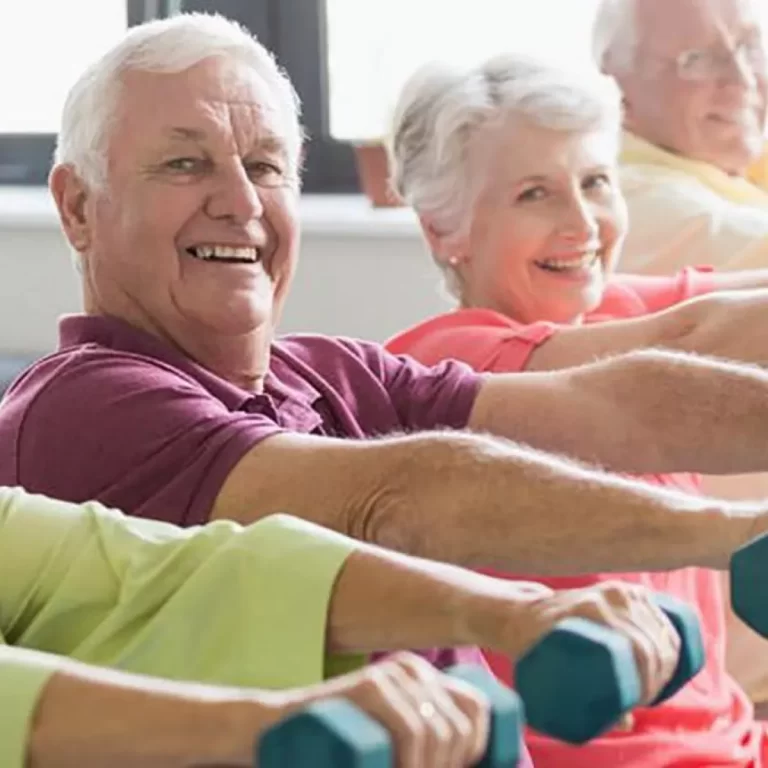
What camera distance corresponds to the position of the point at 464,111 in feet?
6.64

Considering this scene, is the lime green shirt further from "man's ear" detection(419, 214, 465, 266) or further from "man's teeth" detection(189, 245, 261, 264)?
"man's ear" detection(419, 214, 465, 266)

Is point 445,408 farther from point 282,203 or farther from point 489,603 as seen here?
point 489,603

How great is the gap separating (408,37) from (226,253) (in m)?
1.64

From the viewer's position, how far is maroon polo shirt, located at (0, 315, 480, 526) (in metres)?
1.40

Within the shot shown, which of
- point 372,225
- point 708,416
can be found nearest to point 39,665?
point 708,416

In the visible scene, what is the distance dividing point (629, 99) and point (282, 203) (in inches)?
39.7

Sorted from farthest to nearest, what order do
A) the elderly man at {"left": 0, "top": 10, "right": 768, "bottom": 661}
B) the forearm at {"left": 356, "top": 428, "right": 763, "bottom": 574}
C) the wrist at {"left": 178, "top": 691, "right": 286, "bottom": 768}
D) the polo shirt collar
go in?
the polo shirt collar < the elderly man at {"left": 0, "top": 10, "right": 768, "bottom": 661} < the forearm at {"left": 356, "top": 428, "right": 763, "bottom": 574} < the wrist at {"left": 178, "top": 691, "right": 286, "bottom": 768}

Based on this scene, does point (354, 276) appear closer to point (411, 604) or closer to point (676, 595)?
point (676, 595)

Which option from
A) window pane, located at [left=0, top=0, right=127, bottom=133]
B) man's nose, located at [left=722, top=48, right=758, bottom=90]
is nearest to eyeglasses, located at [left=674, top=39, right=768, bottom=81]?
man's nose, located at [left=722, top=48, right=758, bottom=90]

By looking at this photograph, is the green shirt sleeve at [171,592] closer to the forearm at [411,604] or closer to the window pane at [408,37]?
the forearm at [411,604]

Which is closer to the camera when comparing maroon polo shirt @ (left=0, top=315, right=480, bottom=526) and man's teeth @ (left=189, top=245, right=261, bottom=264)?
maroon polo shirt @ (left=0, top=315, right=480, bottom=526)

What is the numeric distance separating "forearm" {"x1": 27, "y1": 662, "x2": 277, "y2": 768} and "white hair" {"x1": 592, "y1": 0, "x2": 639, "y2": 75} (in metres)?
→ 1.82

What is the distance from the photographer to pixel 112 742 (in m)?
0.86

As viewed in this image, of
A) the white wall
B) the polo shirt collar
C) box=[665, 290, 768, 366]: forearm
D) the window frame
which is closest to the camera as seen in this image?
the polo shirt collar
